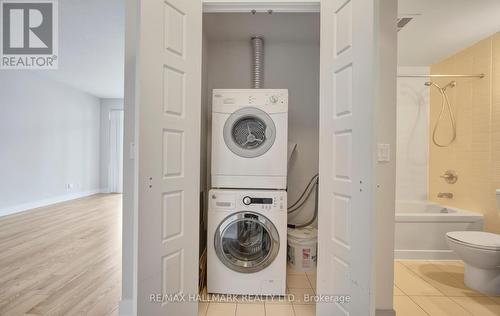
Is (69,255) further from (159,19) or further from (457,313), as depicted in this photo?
(457,313)

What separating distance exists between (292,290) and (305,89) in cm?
204

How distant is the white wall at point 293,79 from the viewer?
2.79 m

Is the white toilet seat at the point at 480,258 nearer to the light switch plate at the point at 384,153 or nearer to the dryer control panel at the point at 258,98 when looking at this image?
the light switch plate at the point at 384,153

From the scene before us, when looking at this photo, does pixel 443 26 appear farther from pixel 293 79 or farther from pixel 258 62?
pixel 258 62

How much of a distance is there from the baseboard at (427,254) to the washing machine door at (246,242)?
1661mm

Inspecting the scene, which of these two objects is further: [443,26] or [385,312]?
[443,26]

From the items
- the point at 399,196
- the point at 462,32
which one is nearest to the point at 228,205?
the point at 399,196

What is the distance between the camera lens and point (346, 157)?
4.75 feet

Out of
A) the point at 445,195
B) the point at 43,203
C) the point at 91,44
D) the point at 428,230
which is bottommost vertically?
the point at 43,203

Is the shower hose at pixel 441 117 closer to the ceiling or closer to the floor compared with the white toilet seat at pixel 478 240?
closer to the ceiling

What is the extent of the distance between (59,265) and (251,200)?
200 cm

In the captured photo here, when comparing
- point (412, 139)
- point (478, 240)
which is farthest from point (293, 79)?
point (478, 240)

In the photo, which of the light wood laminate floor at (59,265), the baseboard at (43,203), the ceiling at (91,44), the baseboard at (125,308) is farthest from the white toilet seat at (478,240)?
the baseboard at (43,203)

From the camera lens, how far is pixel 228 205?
1.91m
